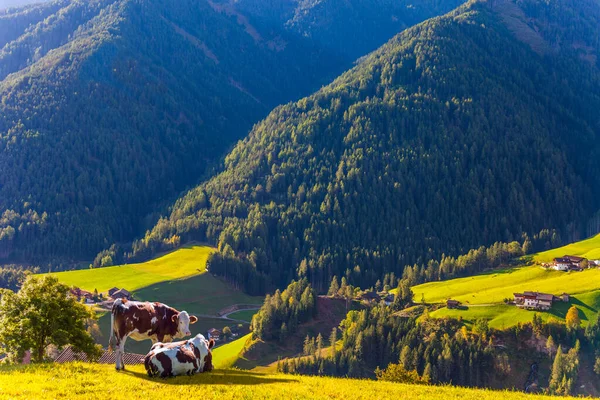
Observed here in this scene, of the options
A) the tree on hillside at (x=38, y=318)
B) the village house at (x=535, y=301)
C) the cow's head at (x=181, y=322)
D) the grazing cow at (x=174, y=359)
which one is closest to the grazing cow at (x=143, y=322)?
the cow's head at (x=181, y=322)

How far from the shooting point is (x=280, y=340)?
163 meters

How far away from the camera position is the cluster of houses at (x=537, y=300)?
502ft

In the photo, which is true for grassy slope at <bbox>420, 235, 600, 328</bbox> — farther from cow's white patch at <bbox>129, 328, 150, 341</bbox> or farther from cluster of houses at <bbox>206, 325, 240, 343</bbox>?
cow's white patch at <bbox>129, 328, 150, 341</bbox>

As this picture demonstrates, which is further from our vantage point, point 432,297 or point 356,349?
point 432,297

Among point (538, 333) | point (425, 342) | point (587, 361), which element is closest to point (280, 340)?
point (425, 342)

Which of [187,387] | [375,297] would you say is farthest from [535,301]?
[187,387]

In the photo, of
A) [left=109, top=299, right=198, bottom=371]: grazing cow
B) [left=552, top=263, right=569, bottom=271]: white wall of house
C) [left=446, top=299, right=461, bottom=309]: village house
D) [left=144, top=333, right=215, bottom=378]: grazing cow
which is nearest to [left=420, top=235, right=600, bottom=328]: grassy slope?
→ [left=446, top=299, right=461, bottom=309]: village house

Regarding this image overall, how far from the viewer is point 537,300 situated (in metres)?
155

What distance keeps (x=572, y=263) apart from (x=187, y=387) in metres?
185

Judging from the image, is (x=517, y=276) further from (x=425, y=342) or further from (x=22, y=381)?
(x=22, y=381)

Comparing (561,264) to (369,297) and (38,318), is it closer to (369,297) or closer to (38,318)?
(369,297)

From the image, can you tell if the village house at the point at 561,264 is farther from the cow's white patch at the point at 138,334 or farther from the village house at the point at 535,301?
the cow's white patch at the point at 138,334

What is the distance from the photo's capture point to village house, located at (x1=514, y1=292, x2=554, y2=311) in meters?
153

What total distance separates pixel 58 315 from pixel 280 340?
11877 cm
